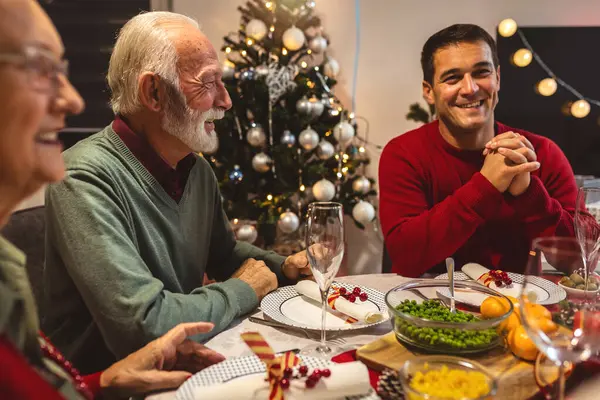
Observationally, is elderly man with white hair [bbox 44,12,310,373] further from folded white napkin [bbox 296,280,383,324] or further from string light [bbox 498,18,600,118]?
string light [bbox 498,18,600,118]

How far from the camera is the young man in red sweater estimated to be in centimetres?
159

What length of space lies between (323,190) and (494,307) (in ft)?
6.68

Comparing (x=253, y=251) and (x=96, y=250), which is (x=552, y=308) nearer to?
(x=96, y=250)

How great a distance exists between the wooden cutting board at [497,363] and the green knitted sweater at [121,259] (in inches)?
13.7

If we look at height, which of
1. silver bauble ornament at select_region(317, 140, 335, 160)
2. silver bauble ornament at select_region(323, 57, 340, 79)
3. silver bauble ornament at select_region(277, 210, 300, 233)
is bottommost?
silver bauble ornament at select_region(277, 210, 300, 233)

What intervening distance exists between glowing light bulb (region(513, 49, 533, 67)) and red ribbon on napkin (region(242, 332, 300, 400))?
10.0ft

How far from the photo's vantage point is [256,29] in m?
3.04

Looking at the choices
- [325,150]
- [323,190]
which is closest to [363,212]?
[323,190]

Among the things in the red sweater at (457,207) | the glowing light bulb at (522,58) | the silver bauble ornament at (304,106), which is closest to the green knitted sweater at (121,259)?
the red sweater at (457,207)

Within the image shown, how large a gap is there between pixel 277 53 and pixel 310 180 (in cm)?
79

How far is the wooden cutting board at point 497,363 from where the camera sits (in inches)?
31.9

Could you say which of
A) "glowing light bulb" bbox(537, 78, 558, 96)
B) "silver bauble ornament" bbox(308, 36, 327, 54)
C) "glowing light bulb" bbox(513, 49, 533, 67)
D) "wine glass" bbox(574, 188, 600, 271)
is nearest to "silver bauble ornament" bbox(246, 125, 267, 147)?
"silver bauble ornament" bbox(308, 36, 327, 54)

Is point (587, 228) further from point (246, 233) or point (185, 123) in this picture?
point (246, 233)

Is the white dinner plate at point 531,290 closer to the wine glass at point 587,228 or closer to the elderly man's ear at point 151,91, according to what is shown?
the wine glass at point 587,228
